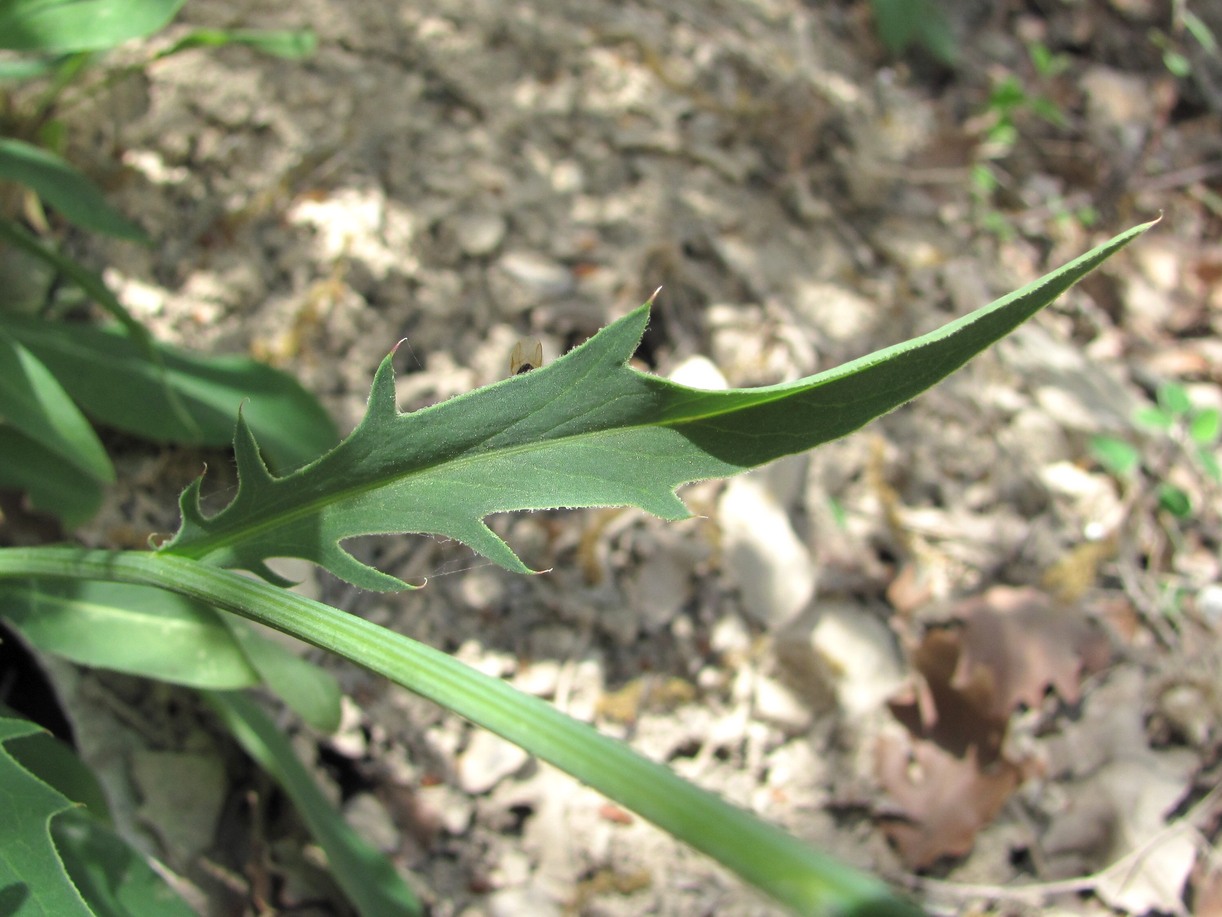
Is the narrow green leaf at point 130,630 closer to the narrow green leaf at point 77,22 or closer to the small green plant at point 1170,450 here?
the narrow green leaf at point 77,22

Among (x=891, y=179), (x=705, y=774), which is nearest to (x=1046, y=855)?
(x=705, y=774)

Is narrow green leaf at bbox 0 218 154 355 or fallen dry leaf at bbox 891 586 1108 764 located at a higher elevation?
narrow green leaf at bbox 0 218 154 355

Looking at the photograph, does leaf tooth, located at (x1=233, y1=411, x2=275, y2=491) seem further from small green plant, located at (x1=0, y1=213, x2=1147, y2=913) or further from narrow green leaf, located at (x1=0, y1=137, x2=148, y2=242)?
narrow green leaf, located at (x1=0, y1=137, x2=148, y2=242)

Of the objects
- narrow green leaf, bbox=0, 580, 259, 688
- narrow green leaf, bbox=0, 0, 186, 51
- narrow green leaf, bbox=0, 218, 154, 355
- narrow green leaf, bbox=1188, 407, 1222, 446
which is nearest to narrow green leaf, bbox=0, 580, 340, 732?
narrow green leaf, bbox=0, 580, 259, 688

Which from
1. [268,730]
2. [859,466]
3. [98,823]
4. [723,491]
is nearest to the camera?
[98,823]

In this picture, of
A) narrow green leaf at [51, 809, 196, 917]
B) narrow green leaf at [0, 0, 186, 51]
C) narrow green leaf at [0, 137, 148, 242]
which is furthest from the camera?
narrow green leaf at [0, 137, 148, 242]

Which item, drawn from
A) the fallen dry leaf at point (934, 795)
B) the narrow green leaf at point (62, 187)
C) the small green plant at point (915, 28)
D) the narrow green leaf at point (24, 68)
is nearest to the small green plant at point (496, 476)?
the narrow green leaf at point (62, 187)

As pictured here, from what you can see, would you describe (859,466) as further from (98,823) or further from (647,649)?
(98,823)
